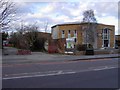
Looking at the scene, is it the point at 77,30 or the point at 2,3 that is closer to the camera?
the point at 2,3

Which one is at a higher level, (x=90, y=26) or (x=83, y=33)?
(x=90, y=26)

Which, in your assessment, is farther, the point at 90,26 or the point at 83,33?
the point at 83,33

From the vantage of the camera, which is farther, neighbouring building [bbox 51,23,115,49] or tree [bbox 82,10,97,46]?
neighbouring building [bbox 51,23,115,49]

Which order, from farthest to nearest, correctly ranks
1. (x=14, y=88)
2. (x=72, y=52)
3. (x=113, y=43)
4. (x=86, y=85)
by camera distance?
(x=113, y=43) → (x=72, y=52) → (x=86, y=85) → (x=14, y=88)

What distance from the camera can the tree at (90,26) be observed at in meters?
77.1

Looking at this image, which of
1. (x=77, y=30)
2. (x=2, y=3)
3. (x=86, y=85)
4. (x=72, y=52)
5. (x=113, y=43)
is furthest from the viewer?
(x=113, y=43)

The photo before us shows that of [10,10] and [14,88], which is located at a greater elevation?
[10,10]

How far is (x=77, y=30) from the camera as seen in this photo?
89.5m

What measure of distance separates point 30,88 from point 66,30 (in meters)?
82.7

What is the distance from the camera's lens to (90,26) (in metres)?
79.0

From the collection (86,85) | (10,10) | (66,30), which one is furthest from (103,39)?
(86,85)

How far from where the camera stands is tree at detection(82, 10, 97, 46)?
77062 mm

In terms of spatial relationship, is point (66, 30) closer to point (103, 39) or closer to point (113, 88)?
point (103, 39)

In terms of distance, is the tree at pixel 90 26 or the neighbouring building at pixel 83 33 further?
the neighbouring building at pixel 83 33
